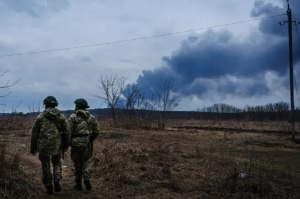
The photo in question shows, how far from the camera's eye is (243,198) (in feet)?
23.9

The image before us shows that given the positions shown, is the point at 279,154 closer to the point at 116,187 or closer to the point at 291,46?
the point at 291,46

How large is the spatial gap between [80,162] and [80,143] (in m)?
0.43

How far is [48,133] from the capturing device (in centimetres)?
723

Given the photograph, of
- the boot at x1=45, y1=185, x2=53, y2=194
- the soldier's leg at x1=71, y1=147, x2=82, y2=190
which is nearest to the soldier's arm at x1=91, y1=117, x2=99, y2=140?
the soldier's leg at x1=71, y1=147, x2=82, y2=190

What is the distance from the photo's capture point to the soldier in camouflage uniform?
7.15 m

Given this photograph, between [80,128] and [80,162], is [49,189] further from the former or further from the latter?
[80,128]

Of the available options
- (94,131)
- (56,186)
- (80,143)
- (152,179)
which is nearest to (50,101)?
(80,143)

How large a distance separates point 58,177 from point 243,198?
379 cm

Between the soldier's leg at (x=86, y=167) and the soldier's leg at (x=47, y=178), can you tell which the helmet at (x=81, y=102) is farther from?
the soldier's leg at (x=47, y=178)

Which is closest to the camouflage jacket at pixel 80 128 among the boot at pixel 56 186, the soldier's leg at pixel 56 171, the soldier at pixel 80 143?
the soldier at pixel 80 143

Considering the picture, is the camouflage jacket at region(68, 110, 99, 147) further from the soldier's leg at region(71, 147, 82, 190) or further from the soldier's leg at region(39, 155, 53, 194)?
the soldier's leg at region(39, 155, 53, 194)

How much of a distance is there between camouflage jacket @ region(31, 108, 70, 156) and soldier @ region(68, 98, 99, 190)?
38 cm

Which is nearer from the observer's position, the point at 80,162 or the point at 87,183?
the point at 87,183

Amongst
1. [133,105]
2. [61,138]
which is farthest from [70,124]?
[133,105]
